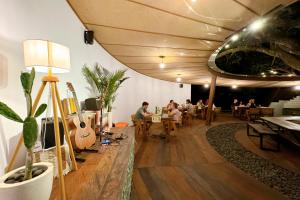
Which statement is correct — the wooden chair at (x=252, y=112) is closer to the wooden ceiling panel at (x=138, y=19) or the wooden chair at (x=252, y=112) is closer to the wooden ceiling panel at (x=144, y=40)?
the wooden ceiling panel at (x=144, y=40)

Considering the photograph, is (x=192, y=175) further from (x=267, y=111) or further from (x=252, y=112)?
(x=267, y=111)

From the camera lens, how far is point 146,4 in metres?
2.02

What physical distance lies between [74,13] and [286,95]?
1664cm

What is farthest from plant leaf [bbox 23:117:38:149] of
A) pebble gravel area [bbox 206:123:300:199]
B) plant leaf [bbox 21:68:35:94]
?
pebble gravel area [bbox 206:123:300:199]

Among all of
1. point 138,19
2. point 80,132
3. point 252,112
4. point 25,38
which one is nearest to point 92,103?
point 80,132

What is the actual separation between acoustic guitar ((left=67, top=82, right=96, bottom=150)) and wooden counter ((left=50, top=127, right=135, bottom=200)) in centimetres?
13

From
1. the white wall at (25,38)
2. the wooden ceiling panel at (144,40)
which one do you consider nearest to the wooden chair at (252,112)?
the wooden ceiling panel at (144,40)

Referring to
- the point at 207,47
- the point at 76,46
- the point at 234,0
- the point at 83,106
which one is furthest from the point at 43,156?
the point at 207,47

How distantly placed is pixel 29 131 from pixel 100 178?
0.68 metres

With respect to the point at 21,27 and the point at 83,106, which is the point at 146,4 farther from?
the point at 83,106

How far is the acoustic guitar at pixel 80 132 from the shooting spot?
1712mm

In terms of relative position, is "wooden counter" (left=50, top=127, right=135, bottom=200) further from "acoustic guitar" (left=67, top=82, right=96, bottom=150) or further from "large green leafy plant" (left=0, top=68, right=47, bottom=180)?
"large green leafy plant" (left=0, top=68, right=47, bottom=180)

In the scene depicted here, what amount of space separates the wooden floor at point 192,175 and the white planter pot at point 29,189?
5.48ft

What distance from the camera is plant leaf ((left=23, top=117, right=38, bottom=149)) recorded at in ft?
2.88
